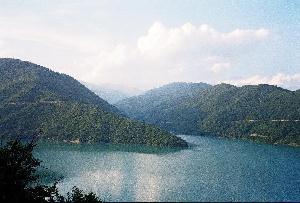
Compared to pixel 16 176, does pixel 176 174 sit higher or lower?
lower

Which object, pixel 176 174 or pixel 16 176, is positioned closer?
pixel 16 176

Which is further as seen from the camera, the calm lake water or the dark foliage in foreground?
the calm lake water

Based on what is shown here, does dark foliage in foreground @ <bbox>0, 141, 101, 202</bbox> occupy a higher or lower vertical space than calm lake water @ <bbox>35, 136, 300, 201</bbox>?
higher

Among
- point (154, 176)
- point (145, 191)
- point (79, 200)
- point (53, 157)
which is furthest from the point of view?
point (53, 157)

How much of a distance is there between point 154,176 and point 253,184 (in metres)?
33.2

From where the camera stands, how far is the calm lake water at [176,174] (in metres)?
106

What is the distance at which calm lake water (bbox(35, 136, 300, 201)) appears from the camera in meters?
106

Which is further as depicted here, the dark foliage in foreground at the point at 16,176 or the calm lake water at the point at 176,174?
the calm lake water at the point at 176,174

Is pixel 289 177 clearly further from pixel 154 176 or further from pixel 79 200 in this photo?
pixel 79 200

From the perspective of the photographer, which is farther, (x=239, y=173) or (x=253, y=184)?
(x=239, y=173)

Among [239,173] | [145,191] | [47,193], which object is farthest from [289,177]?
[47,193]

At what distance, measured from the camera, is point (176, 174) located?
141000 millimetres

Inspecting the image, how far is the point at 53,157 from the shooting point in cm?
17188

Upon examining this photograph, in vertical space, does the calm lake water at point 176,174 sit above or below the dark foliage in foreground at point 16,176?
below
